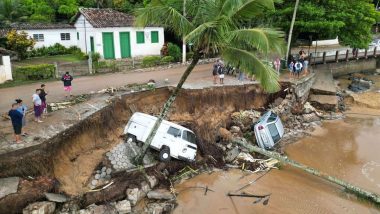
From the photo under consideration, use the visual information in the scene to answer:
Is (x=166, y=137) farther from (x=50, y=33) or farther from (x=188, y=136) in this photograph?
(x=50, y=33)

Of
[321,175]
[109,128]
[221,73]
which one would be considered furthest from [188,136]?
[221,73]

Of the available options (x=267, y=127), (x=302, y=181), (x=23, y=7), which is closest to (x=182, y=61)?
(x=267, y=127)

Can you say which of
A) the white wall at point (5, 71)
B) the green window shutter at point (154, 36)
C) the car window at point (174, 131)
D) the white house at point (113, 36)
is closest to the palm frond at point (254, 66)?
the car window at point (174, 131)

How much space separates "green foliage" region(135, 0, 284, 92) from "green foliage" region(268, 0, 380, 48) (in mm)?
16618

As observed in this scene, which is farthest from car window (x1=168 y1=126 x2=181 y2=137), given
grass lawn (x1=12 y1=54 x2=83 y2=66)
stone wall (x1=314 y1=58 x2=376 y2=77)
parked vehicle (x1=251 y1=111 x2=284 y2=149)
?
stone wall (x1=314 y1=58 x2=376 y2=77)

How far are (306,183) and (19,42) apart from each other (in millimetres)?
26573

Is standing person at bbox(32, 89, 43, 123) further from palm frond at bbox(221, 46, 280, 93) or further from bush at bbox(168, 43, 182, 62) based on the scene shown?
bush at bbox(168, 43, 182, 62)

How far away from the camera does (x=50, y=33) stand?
36.9 meters

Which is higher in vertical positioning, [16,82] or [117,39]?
[117,39]

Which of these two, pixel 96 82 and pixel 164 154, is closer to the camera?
pixel 164 154

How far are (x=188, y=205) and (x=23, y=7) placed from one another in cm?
3801

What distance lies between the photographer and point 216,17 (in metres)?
Answer: 11.9

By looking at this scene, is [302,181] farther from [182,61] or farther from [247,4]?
[182,61]

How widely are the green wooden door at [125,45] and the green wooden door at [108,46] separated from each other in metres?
0.90
